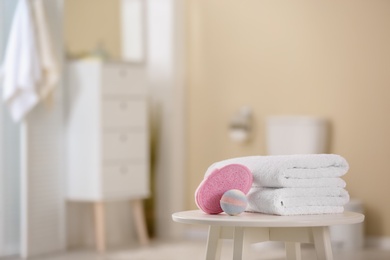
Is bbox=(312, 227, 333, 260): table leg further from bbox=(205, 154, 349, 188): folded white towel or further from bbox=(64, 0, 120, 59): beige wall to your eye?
bbox=(64, 0, 120, 59): beige wall

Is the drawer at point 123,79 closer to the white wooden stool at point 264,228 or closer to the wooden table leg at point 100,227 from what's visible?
the wooden table leg at point 100,227

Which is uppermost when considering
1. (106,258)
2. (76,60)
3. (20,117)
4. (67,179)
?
(76,60)

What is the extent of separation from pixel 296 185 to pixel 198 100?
3.04m

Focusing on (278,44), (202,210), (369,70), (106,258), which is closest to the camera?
(202,210)

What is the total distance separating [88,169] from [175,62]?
1004 millimetres

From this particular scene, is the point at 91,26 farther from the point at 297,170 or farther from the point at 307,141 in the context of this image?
the point at 297,170

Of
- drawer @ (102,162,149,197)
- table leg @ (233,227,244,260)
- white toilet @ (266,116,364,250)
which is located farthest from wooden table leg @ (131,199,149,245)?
table leg @ (233,227,244,260)

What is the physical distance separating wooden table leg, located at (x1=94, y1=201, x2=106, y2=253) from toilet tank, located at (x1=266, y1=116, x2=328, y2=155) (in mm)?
1045

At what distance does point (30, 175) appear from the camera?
13.8 ft

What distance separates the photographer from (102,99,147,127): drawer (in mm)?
4453

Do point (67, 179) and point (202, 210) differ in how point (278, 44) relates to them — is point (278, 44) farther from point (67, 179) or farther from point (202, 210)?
point (202, 210)

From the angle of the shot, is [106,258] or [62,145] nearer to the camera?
[106,258]

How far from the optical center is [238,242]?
1991 mm

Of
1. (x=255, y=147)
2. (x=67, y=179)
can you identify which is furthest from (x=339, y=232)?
(x=67, y=179)
